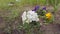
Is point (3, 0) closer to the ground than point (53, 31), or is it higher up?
higher up

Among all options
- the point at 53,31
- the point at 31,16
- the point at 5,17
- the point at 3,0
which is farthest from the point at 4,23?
the point at 3,0

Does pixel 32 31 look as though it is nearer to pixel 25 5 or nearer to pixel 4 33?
pixel 4 33

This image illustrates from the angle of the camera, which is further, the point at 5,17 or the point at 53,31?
the point at 5,17

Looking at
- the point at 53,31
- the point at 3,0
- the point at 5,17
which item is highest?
the point at 3,0

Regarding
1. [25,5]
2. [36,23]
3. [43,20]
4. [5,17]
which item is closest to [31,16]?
[36,23]

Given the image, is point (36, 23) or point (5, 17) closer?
point (36, 23)

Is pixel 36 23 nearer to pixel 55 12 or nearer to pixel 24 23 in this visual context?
pixel 24 23

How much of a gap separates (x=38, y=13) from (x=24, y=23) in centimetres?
34

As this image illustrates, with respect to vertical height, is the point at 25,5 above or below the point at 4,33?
above

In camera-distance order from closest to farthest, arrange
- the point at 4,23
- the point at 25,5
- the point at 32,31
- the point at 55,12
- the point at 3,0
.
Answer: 1. the point at 32,31
2. the point at 4,23
3. the point at 55,12
4. the point at 25,5
5. the point at 3,0

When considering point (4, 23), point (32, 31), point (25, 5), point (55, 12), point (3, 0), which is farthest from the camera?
point (3, 0)

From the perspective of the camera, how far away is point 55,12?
2996 mm

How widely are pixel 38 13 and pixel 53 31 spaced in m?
0.37

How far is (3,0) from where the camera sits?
3520 mm
